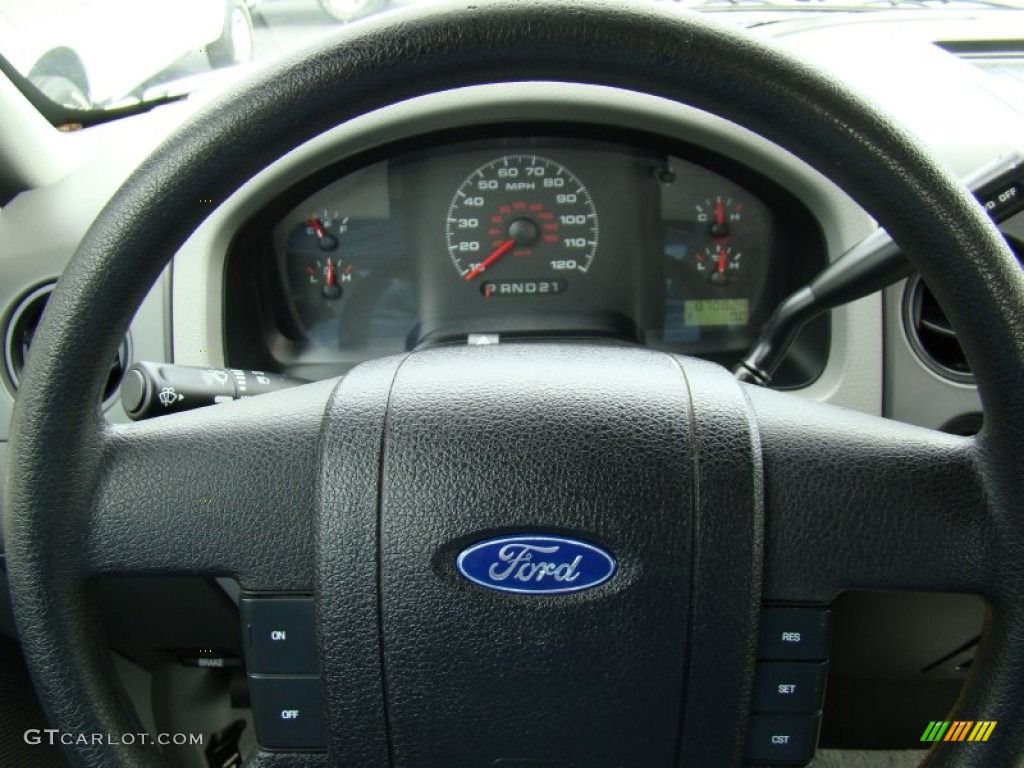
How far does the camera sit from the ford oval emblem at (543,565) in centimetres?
72

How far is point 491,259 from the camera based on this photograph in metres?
1.66

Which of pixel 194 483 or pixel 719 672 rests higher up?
pixel 194 483

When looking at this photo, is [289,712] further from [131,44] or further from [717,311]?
[131,44]

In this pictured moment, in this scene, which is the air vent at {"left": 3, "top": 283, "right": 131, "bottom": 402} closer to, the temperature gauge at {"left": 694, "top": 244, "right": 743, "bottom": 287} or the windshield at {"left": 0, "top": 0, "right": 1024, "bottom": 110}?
the windshield at {"left": 0, "top": 0, "right": 1024, "bottom": 110}

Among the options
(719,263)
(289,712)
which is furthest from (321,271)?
(289,712)

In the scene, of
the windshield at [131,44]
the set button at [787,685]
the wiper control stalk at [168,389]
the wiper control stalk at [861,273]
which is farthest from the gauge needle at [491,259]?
the set button at [787,685]

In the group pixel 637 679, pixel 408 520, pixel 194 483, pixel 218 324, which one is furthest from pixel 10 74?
pixel 637 679

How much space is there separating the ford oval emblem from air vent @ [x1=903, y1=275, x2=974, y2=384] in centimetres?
81

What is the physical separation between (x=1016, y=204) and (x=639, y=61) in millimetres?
484

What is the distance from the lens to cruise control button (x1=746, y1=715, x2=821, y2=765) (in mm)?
769

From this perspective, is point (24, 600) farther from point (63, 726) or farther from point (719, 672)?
point (719, 672)

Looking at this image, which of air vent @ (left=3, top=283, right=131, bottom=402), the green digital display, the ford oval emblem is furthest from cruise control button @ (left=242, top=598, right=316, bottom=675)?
the green digital display

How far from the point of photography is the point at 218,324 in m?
1.43

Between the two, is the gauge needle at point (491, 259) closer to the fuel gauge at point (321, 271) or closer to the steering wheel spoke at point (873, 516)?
the fuel gauge at point (321, 271)
